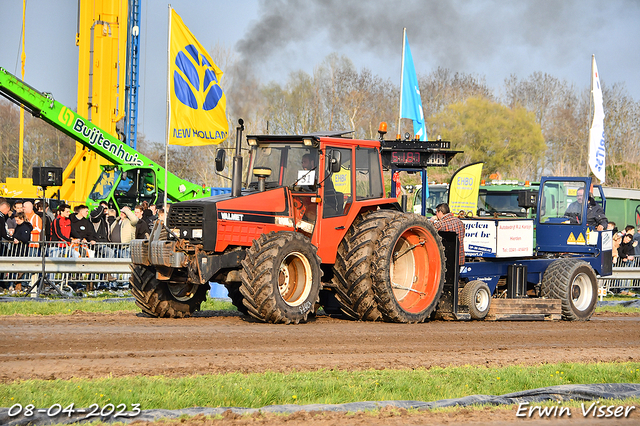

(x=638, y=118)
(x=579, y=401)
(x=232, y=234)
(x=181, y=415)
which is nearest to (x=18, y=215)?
(x=232, y=234)

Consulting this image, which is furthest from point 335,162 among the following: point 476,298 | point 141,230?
point 141,230

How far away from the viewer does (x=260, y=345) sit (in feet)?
25.9

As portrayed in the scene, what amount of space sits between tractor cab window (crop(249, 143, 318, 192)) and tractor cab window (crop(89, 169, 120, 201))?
421 inches

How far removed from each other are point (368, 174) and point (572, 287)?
14.7ft

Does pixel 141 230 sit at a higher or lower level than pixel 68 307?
higher

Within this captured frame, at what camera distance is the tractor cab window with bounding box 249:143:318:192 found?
33.5 feet

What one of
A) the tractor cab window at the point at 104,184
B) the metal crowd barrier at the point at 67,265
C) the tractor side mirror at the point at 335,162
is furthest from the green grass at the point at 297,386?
the tractor cab window at the point at 104,184

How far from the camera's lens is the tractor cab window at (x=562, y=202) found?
1299 cm

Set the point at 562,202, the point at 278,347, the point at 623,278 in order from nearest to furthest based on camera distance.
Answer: the point at 278,347 < the point at 562,202 < the point at 623,278

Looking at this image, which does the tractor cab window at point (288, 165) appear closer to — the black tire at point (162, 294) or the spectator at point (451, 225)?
the black tire at point (162, 294)

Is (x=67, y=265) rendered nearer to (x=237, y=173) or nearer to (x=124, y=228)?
(x=124, y=228)

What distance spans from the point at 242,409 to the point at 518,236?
846cm

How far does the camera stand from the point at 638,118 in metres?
48.6

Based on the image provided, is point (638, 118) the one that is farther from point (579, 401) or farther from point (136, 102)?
point (579, 401)
